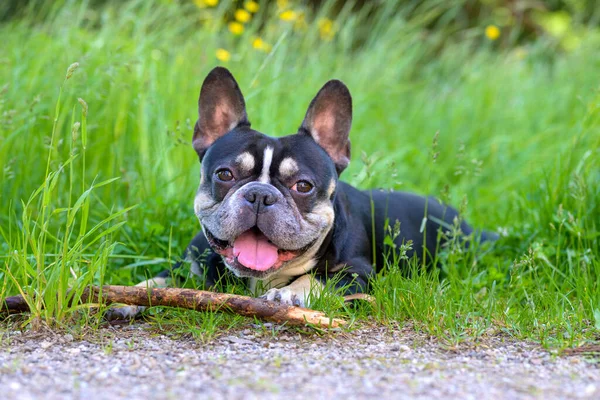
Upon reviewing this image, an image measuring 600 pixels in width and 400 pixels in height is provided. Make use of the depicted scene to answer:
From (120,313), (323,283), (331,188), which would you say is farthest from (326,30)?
(120,313)

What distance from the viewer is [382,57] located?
8242 mm

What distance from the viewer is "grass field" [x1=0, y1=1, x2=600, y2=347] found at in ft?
11.6

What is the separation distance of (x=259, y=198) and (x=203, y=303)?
563 millimetres

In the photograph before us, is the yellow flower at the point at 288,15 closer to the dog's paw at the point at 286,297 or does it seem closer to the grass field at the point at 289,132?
the grass field at the point at 289,132

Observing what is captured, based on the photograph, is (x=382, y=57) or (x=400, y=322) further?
(x=382, y=57)

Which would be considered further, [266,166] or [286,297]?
[266,166]

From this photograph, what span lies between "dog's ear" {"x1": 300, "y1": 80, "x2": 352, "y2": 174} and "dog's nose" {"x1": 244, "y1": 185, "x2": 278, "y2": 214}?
0.79 meters

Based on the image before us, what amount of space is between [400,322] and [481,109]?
17.3 ft

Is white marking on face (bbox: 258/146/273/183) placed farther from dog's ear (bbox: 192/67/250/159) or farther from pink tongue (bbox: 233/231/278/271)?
dog's ear (bbox: 192/67/250/159)

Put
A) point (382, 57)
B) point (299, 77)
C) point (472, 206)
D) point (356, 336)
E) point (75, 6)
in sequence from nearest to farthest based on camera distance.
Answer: point (356, 336) < point (472, 206) < point (75, 6) < point (299, 77) < point (382, 57)

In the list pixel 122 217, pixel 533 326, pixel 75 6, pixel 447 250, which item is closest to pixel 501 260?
pixel 447 250

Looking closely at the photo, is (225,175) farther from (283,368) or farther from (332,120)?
(283,368)

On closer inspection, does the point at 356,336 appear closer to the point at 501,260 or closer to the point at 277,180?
the point at 277,180

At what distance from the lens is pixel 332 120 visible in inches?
173
